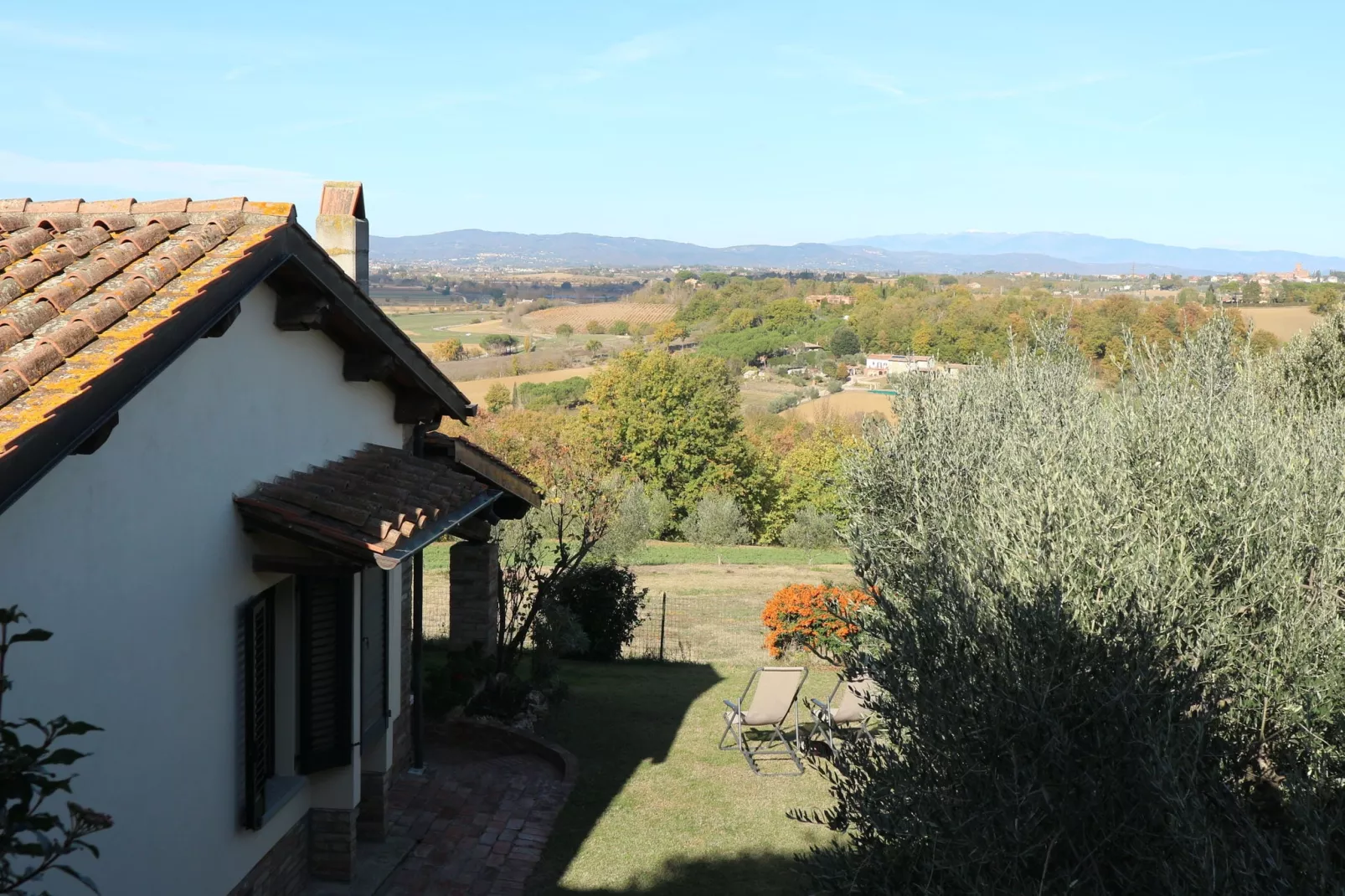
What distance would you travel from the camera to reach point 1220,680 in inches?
235

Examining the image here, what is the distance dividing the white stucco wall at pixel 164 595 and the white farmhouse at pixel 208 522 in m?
0.01

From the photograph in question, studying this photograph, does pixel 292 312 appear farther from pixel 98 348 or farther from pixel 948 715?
pixel 948 715

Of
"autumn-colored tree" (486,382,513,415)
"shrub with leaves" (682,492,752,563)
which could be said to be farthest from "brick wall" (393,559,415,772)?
"autumn-colored tree" (486,382,513,415)

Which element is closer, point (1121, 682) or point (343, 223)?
point (1121, 682)

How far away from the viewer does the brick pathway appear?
24.9ft

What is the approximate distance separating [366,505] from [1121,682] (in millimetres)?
4232

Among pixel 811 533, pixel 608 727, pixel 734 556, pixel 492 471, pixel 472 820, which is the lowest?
pixel 811 533

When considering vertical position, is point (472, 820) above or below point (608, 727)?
above

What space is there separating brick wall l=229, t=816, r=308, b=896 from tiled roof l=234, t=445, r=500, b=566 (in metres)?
2.05

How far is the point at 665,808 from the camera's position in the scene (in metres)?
9.25

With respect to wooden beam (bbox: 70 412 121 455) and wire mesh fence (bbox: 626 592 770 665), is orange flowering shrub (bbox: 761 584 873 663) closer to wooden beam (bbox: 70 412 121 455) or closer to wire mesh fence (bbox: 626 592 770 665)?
wire mesh fence (bbox: 626 592 770 665)

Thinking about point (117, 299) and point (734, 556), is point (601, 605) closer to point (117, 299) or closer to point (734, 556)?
point (117, 299)

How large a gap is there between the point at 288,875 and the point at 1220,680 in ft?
18.8

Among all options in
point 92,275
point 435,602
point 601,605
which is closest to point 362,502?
point 92,275
